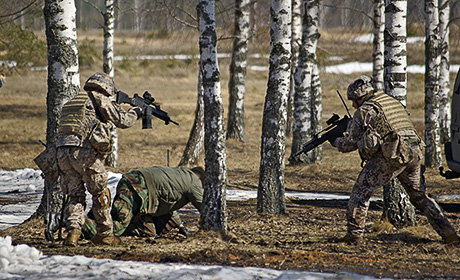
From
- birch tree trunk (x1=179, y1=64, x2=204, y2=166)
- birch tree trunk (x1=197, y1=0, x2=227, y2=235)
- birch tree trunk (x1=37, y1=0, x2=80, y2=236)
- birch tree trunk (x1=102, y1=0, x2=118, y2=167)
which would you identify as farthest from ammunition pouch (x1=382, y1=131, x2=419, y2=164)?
birch tree trunk (x1=102, y1=0, x2=118, y2=167)

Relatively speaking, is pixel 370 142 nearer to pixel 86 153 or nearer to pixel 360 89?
pixel 360 89

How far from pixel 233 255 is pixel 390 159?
1.95 meters

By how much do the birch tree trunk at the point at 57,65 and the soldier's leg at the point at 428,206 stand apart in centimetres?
423

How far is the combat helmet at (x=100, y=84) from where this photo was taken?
5.91 meters

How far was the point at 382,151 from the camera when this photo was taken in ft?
19.5

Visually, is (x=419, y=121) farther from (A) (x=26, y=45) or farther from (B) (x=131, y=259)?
(B) (x=131, y=259)

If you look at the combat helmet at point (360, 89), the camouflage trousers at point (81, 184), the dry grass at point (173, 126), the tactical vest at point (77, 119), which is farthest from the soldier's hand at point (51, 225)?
the dry grass at point (173, 126)

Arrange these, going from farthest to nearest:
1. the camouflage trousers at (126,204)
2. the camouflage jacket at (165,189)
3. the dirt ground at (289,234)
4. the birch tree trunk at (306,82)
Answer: the birch tree trunk at (306,82) < the camouflage jacket at (165,189) < the camouflage trousers at (126,204) < the dirt ground at (289,234)

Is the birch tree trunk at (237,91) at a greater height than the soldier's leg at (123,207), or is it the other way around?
the birch tree trunk at (237,91)

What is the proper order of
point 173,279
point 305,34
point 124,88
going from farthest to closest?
point 124,88
point 305,34
point 173,279

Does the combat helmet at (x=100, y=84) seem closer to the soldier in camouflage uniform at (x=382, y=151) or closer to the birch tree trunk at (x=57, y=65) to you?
the birch tree trunk at (x=57, y=65)

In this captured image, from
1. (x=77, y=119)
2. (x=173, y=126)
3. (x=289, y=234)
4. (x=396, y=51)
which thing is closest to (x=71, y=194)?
(x=77, y=119)

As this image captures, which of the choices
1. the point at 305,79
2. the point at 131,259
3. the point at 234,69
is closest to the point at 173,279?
the point at 131,259

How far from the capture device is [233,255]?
17.9 feet
